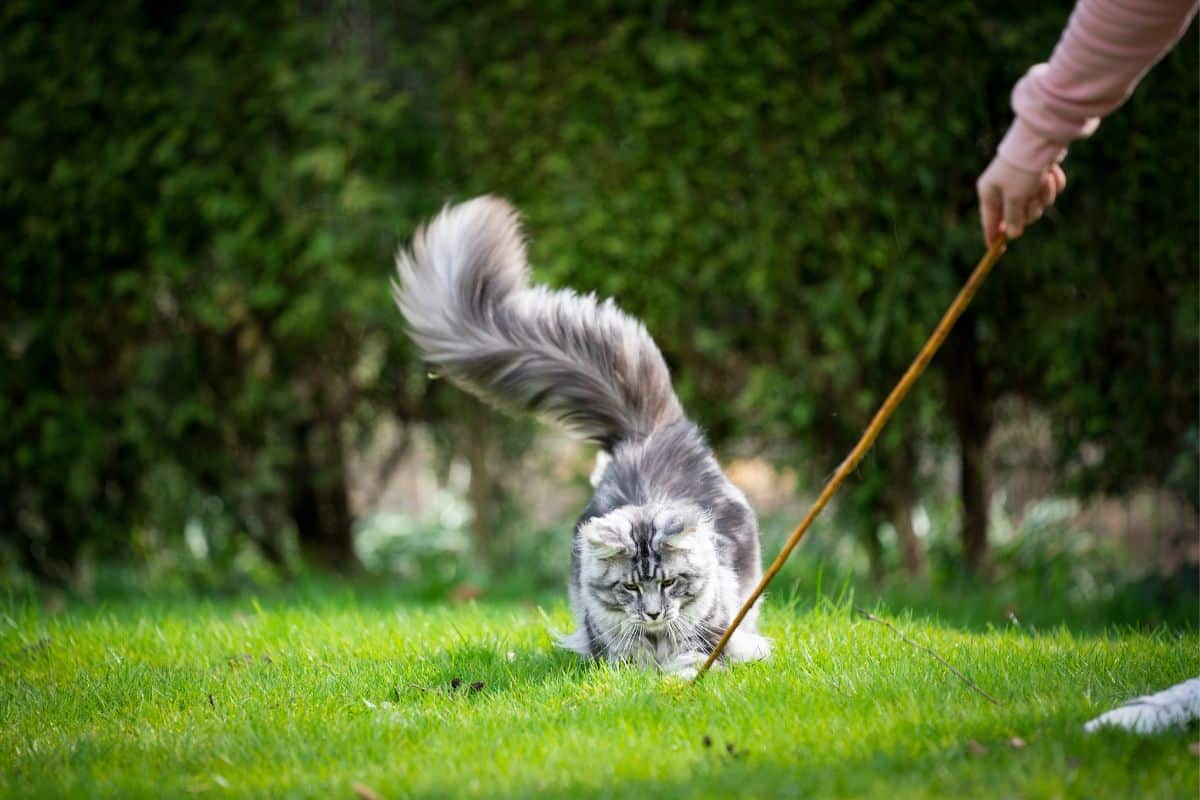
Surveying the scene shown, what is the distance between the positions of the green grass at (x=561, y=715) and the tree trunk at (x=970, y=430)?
71.9 inches

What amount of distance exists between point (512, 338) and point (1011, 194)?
2068 millimetres

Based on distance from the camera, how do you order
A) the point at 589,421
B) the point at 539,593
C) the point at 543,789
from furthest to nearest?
the point at 539,593 → the point at 589,421 → the point at 543,789

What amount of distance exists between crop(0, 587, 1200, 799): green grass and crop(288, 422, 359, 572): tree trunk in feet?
8.55

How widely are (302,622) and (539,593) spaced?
1.87 metres

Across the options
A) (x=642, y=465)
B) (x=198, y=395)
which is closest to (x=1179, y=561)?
(x=642, y=465)

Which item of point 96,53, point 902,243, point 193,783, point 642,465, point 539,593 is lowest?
point 539,593

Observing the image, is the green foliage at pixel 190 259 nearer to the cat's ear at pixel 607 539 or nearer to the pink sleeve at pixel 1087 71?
the cat's ear at pixel 607 539

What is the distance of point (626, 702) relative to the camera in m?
3.16

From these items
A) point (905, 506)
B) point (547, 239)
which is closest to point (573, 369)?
point (547, 239)

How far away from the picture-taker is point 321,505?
716cm

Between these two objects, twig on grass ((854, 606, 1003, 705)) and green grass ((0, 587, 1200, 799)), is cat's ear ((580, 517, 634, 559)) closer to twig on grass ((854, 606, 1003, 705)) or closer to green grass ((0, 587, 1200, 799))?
green grass ((0, 587, 1200, 799))

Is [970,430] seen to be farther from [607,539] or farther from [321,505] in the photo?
[321,505]

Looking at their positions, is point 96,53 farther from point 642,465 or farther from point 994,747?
point 994,747

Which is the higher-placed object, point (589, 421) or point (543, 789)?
point (589, 421)
